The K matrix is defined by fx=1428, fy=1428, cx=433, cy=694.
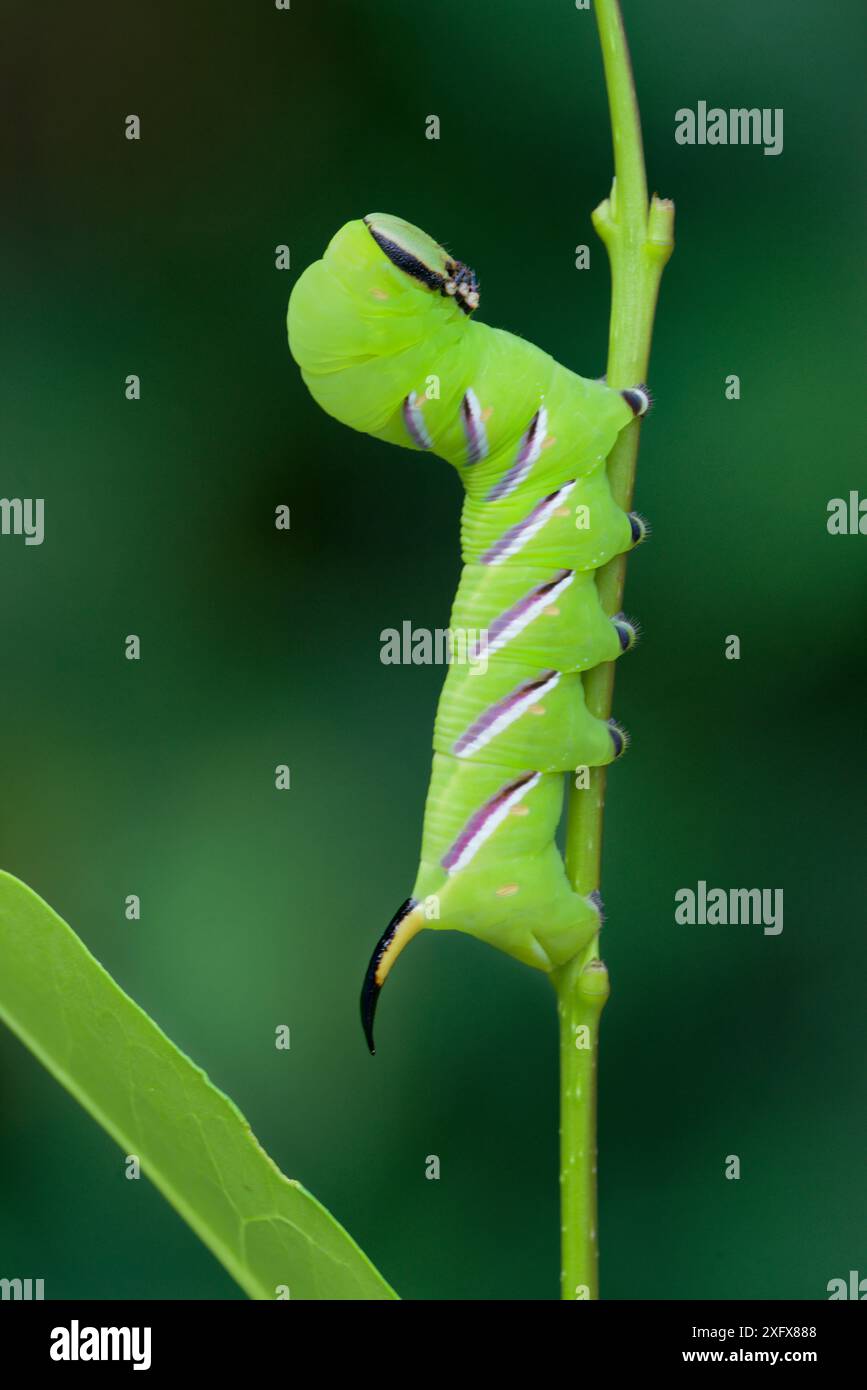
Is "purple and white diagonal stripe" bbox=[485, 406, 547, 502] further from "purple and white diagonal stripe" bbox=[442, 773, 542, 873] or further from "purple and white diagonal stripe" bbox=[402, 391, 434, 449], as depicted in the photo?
"purple and white diagonal stripe" bbox=[442, 773, 542, 873]

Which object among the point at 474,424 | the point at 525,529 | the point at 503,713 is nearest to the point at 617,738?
the point at 503,713

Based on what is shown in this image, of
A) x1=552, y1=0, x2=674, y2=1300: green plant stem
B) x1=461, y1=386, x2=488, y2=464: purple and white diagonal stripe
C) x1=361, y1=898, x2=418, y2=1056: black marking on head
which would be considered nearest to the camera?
x1=552, y1=0, x2=674, y2=1300: green plant stem

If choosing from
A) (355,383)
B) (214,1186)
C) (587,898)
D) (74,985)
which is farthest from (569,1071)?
(355,383)

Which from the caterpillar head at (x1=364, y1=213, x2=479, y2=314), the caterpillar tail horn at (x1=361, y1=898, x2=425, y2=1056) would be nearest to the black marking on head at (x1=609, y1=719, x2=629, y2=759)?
the caterpillar tail horn at (x1=361, y1=898, x2=425, y2=1056)

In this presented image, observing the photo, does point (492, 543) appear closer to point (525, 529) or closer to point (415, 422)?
point (525, 529)

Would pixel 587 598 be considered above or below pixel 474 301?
below

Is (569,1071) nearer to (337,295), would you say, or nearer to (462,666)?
(462,666)

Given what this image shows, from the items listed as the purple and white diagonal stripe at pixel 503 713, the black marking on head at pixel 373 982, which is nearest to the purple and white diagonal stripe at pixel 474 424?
the purple and white diagonal stripe at pixel 503 713
